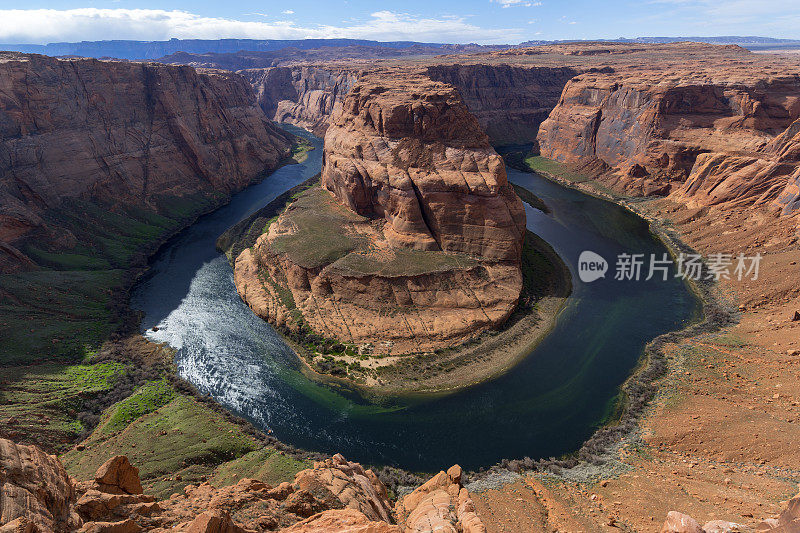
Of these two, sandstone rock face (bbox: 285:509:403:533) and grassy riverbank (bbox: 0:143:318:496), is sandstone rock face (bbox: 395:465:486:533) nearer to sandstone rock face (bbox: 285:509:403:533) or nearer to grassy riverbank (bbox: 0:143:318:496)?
sandstone rock face (bbox: 285:509:403:533)

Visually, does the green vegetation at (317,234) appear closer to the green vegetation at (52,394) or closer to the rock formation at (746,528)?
the green vegetation at (52,394)

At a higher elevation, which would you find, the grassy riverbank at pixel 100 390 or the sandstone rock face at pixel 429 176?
the sandstone rock face at pixel 429 176

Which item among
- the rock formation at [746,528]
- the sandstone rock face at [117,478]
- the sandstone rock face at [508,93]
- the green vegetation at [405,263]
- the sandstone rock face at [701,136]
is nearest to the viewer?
the rock formation at [746,528]

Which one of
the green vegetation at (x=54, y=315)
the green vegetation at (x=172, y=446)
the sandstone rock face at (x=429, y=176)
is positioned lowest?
the green vegetation at (x=172, y=446)

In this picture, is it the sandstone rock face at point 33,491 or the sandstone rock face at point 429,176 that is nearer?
the sandstone rock face at point 33,491

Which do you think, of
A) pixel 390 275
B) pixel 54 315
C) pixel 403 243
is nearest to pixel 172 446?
pixel 390 275

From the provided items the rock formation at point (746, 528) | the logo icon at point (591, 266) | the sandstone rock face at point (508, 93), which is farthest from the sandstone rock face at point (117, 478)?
the sandstone rock face at point (508, 93)

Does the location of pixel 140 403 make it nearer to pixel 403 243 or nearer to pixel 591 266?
pixel 403 243

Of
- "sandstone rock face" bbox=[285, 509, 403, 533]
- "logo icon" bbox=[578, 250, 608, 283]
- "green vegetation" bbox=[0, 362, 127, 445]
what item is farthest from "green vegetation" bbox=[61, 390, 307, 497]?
"logo icon" bbox=[578, 250, 608, 283]
